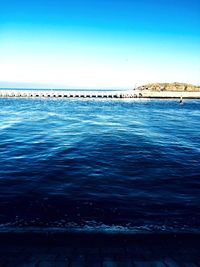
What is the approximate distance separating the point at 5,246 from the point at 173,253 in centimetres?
432

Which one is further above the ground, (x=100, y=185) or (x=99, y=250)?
(x=99, y=250)

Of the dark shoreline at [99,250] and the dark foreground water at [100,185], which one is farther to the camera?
the dark foreground water at [100,185]

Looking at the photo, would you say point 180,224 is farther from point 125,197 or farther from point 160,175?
point 160,175

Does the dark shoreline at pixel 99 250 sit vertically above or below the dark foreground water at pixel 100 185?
above

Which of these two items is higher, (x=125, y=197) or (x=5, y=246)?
(x=5, y=246)

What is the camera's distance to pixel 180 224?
869 centimetres

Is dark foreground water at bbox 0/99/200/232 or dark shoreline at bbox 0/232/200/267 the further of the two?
dark foreground water at bbox 0/99/200/232

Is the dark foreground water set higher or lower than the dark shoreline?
lower

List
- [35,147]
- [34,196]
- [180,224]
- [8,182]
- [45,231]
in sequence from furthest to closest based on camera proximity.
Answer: [35,147] → [8,182] → [34,196] → [180,224] → [45,231]

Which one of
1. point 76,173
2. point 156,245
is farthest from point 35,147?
point 156,245

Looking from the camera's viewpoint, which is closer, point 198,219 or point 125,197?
point 198,219

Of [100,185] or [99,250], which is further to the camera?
[100,185]

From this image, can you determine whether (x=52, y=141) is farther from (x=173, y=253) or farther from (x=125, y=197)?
(x=173, y=253)

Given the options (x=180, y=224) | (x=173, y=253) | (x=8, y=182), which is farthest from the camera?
(x=8, y=182)
